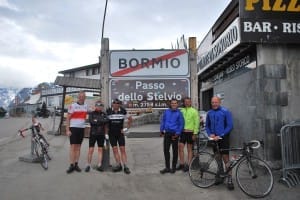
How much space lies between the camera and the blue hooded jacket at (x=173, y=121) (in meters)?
8.82

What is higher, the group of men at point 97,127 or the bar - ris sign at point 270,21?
the bar - ris sign at point 270,21

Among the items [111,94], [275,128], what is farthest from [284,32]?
[111,94]

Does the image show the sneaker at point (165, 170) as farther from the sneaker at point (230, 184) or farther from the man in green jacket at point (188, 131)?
the sneaker at point (230, 184)

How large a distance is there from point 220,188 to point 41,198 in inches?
129

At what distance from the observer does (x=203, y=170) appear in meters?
7.68

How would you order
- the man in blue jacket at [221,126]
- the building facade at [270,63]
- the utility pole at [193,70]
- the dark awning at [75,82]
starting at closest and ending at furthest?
the man in blue jacket at [221,126] → the building facade at [270,63] → the utility pole at [193,70] → the dark awning at [75,82]

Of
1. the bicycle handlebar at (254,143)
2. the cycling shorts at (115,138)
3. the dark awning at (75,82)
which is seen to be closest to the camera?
the bicycle handlebar at (254,143)

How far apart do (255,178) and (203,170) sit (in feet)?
3.46

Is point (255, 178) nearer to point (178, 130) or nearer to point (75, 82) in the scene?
point (178, 130)

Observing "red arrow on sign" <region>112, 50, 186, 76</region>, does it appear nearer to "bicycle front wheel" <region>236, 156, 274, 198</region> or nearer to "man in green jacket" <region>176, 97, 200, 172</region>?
"man in green jacket" <region>176, 97, 200, 172</region>

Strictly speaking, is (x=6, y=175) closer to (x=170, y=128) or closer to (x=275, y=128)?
(x=170, y=128)

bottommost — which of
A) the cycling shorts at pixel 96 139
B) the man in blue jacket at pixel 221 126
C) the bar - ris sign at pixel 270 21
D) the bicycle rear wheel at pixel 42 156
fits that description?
the bicycle rear wheel at pixel 42 156

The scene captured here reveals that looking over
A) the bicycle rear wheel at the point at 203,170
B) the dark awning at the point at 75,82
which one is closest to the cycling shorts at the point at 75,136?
the bicycle rear wheel at the point at 203,170

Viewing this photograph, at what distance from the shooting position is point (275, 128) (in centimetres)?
923
